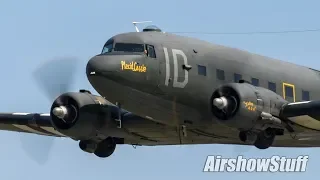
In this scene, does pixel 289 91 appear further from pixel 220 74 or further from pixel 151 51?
pixel 151 51

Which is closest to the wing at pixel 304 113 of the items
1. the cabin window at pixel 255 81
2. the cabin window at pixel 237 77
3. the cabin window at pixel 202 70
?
the cabin window at pixel 255 81

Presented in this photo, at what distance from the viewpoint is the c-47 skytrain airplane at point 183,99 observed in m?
25.7

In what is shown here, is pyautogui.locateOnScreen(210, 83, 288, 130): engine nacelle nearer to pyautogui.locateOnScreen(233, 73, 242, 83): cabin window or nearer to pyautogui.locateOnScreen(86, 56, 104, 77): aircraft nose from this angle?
pyautogui.locateOnScreen(233, 73, 242, 83): cabin window

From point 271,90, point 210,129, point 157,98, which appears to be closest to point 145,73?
point 157,98

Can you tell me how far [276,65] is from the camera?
2958cm

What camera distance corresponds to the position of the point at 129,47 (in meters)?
26.3

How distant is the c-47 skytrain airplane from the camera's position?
25.7m

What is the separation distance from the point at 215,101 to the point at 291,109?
8.21ft

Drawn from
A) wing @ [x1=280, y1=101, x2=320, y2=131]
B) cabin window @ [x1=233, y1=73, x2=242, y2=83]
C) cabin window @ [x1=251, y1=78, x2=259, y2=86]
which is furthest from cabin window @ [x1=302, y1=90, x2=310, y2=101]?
cabin window @ [x1=233, y1=73, x2=242, y2=83]

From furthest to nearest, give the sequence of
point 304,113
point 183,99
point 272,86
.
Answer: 1. point 272,86
2. point 183,99
3. point 304,113

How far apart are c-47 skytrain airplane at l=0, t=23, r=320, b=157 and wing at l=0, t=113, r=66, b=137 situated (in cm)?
26

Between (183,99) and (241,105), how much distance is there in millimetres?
1975

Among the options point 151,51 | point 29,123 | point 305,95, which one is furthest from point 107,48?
point 305,95

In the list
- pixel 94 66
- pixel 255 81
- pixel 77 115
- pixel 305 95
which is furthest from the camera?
pixel 305 95
